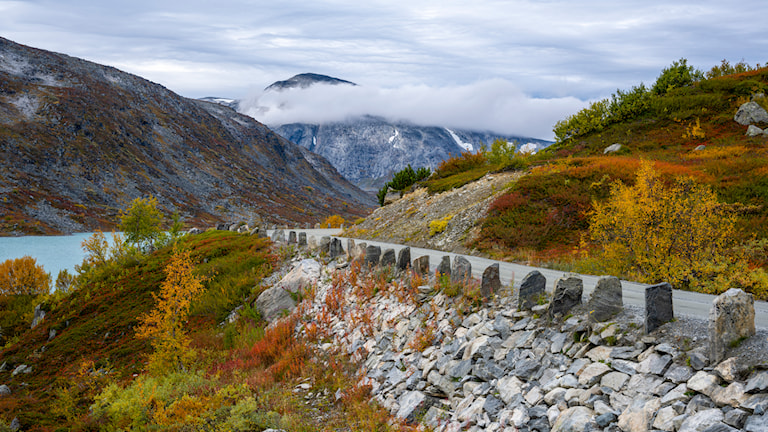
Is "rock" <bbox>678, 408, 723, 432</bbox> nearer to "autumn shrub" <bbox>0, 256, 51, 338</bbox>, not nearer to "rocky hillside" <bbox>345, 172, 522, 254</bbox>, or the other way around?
"rocky hillside" <bbox>345, 172, 522, 254</bbox>

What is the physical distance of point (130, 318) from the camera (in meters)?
20.5

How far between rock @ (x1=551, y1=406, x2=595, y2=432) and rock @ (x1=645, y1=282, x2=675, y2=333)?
5.36 feet

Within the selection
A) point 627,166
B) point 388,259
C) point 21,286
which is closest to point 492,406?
point 388,259

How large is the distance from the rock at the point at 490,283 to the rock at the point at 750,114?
115 feet

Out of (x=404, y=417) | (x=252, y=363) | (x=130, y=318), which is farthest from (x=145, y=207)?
(x=404, y=417)

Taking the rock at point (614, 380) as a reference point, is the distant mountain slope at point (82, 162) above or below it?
above

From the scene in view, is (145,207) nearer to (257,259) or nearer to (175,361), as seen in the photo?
(257,259)

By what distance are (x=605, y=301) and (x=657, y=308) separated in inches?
38.0

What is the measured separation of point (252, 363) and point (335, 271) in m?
5.34

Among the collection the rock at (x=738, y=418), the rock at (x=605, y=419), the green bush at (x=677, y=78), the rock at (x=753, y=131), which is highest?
the green bush at (x=677, y=78)

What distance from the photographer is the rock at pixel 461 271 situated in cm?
1057

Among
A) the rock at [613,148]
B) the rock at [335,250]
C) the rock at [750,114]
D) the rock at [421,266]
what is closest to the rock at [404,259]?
the rock at [421,266]

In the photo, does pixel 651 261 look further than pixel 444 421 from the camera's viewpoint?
Yes

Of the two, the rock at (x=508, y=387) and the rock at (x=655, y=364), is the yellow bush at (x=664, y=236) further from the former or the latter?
the rock at (x=508, y=387)
